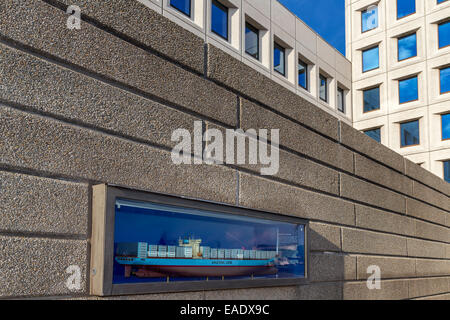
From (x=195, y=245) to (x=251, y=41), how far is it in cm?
1760

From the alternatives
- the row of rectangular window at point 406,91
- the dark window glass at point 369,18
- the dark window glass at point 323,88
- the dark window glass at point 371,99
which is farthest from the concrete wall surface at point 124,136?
the dark window glass at point 369,18

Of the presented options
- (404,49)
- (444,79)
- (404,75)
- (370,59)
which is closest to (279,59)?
(404,75)

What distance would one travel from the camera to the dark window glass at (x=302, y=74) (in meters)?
24.4

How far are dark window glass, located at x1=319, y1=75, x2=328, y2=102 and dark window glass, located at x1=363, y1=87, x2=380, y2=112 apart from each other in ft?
10.5

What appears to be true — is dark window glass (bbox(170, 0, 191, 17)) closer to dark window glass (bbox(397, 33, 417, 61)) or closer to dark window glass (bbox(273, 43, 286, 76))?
dark window glass (bbox(273, 43, 286, 76))

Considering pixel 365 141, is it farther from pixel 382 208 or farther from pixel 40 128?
pixel 40 128

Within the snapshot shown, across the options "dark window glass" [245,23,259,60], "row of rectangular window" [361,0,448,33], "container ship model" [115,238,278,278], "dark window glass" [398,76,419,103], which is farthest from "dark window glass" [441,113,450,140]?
"container ship model" [115,238,278,278]

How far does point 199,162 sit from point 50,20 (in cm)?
211

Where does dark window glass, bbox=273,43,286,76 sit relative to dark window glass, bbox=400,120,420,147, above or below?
above

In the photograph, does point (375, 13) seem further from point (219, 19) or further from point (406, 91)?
point (219, 19)

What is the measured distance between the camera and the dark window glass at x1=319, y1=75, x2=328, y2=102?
2641cm

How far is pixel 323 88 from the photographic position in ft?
87.7

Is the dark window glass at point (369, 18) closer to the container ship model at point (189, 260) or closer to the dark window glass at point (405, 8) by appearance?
the dark window glass at point (405, 8)
